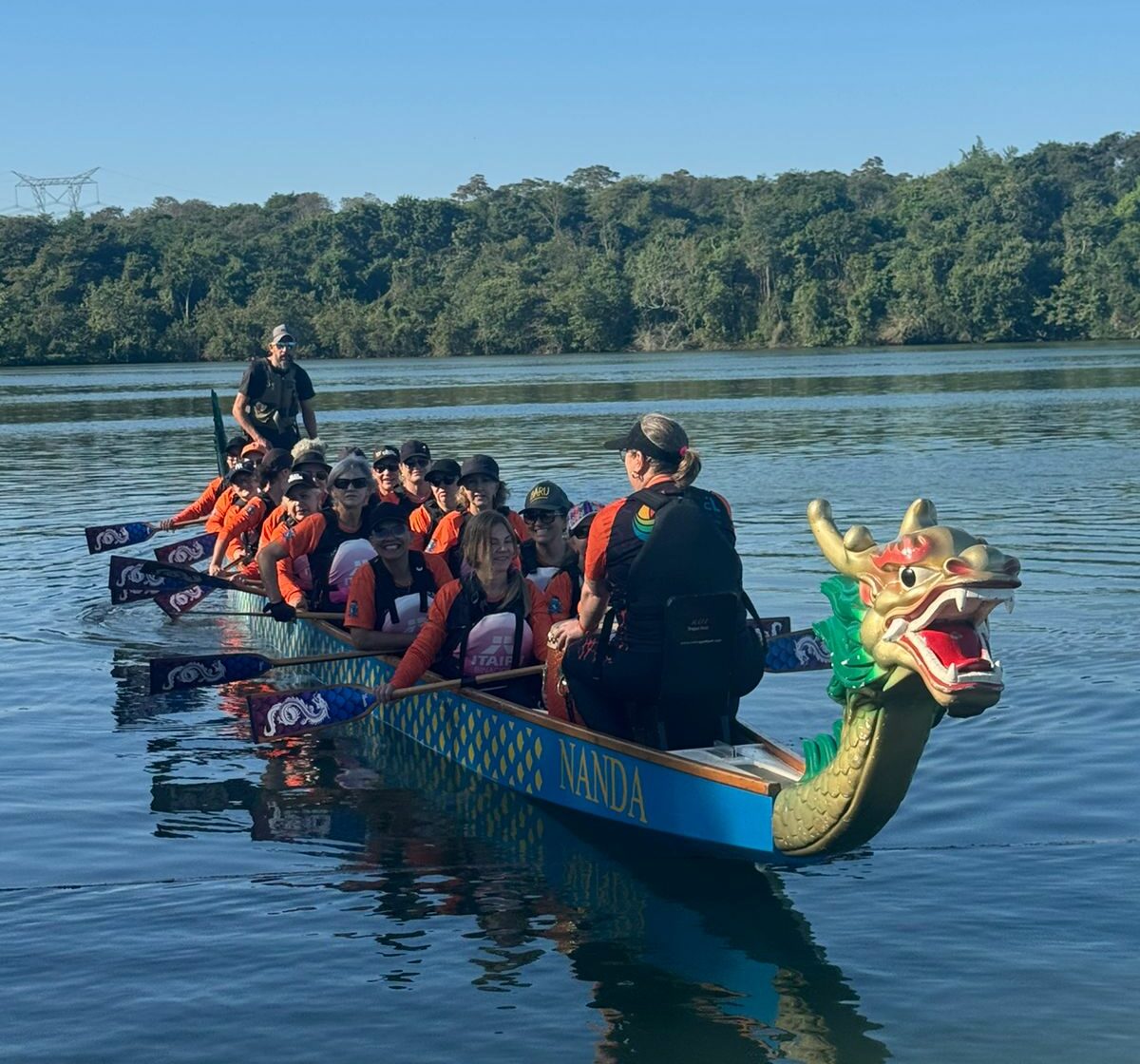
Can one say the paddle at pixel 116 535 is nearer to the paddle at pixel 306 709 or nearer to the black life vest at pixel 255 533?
the black life vest at pixel 255 533

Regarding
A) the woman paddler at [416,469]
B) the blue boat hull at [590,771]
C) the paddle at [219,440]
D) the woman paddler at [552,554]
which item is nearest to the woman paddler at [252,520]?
the woman paddler at [416,469]

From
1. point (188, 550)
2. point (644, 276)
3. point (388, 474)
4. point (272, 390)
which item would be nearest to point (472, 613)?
point (388, 474)

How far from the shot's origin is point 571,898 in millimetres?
8844

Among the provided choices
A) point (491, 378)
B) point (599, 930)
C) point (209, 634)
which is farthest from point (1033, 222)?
point (599, 930)

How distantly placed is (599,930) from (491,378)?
69985 millimetres

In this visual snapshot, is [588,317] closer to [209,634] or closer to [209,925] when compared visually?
[209,634]

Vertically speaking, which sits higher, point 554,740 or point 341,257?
point 341,257

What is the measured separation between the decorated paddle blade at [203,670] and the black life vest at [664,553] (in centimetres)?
449

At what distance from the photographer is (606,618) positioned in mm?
8789

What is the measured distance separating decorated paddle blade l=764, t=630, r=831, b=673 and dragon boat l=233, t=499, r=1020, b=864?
2.27 m

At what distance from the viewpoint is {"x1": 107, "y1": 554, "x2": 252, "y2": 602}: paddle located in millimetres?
15453

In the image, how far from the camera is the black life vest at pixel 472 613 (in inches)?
404

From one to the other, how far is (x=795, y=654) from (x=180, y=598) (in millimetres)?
7016

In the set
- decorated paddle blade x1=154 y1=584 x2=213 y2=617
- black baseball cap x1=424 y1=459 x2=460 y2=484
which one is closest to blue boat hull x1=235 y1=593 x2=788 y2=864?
black baseball cap x1=424 y1=459 x2=460 y2=484
